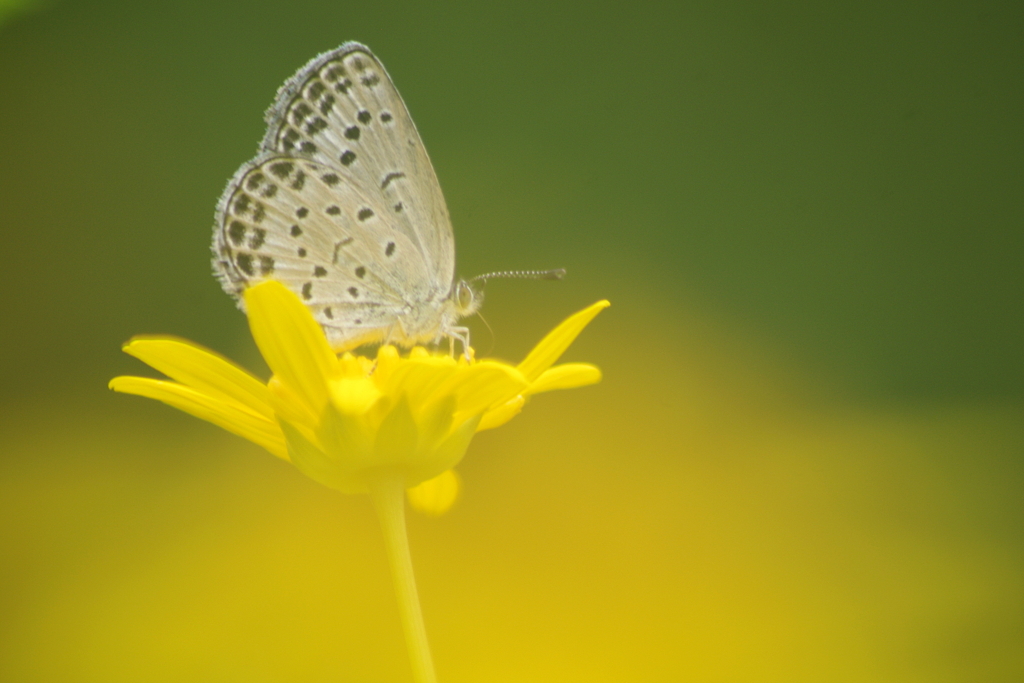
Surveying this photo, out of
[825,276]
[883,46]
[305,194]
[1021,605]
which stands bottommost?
[1021,605]

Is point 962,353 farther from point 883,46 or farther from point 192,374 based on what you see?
point 192,374

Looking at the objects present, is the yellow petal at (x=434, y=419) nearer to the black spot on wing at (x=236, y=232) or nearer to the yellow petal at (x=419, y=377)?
the yellow petal at (x=419, y=377)

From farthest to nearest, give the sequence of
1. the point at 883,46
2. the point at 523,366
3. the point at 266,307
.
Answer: the point at 883,46 < the point at 523,366 < the point at 266,307

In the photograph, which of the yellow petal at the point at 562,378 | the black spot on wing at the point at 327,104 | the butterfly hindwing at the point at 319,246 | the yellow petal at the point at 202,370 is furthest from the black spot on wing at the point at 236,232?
the yellow petal at the point at 562,378

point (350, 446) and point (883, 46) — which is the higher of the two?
point (883, 46)

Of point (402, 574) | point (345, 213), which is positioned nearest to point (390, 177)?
point (345, 213)

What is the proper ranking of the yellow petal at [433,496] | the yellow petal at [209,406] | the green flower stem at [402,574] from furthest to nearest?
the yellow petal at [433,496], the yellow petal at [209,406], the green flower stem at [402,574]

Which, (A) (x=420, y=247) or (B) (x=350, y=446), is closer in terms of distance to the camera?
(B) (x=350, y=446)

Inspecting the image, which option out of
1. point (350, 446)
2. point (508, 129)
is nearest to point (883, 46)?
point (508, 129)
